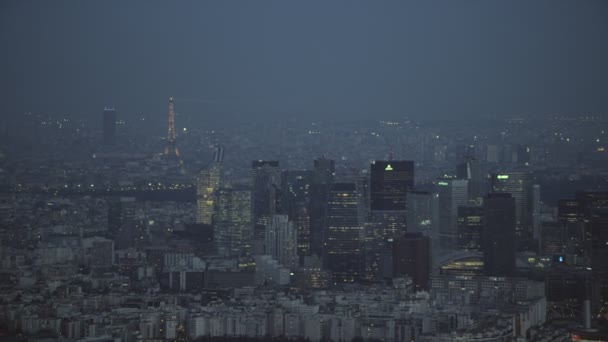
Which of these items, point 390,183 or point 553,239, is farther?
point 390,183

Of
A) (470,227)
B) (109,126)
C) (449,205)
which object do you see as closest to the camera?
(109,126)

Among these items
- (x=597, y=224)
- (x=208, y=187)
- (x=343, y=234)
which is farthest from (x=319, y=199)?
(x=597, y=224)

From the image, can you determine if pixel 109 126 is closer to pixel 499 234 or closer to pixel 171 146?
pixel 171 146

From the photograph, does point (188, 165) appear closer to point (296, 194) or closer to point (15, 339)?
point (296, 194)

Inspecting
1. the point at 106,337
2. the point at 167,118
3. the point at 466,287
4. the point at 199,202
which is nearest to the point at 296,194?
the point at 199,202

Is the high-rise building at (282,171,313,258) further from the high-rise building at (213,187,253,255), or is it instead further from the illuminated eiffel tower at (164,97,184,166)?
the illuminated eiffel tower at (164,97,184,166)

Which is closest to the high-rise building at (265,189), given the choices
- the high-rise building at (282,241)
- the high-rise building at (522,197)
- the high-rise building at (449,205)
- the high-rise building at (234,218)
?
the high-rise building at (234,218)

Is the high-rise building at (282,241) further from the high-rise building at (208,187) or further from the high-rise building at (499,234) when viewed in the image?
the high-rise building at (499,234)
